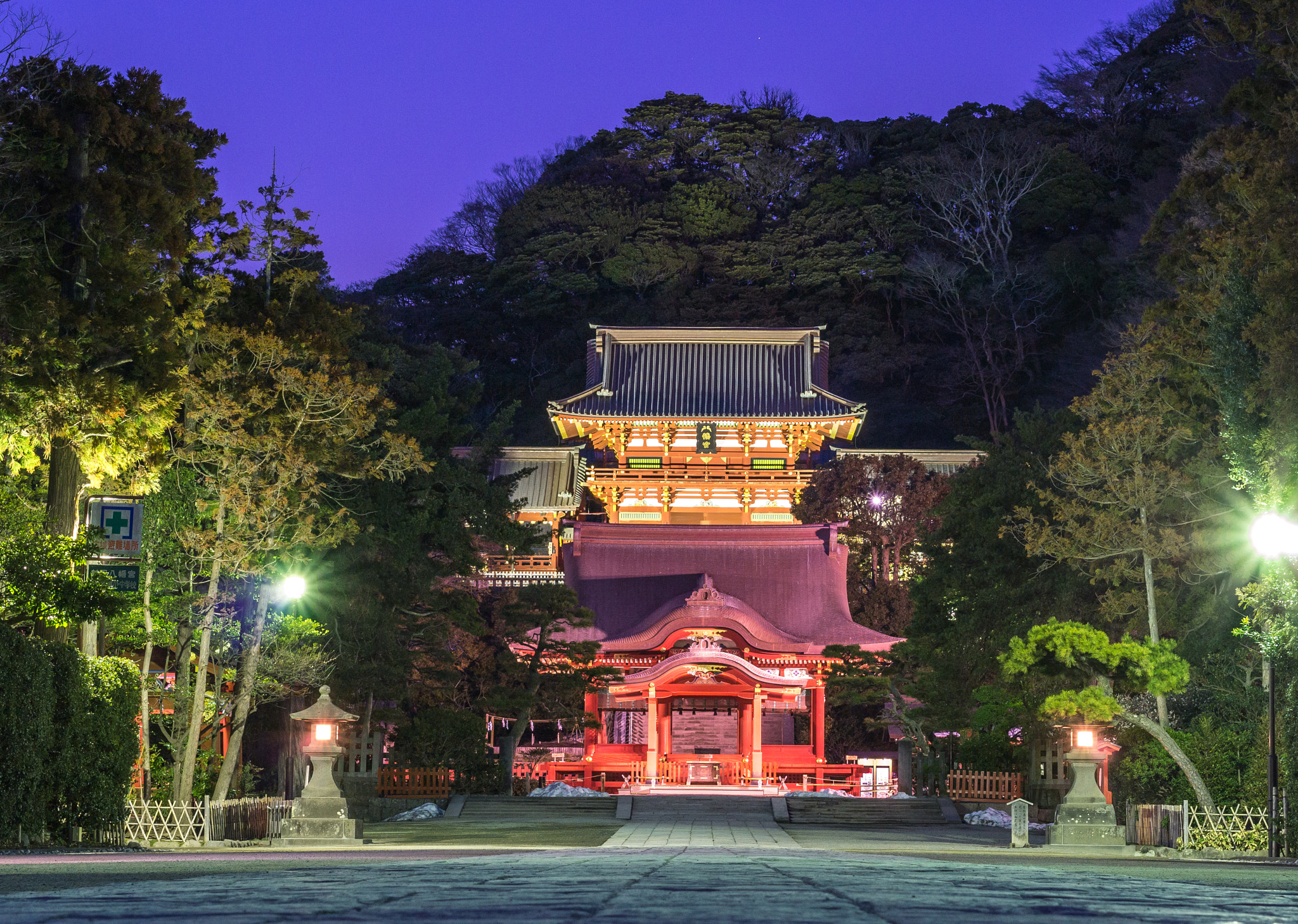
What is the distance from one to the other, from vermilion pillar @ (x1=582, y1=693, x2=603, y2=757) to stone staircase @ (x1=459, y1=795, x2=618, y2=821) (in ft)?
11.8

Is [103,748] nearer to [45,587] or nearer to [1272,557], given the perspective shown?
[45,587]

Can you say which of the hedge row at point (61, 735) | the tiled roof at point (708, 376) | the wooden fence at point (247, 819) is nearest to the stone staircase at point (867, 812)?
the wooden fence at point (247, 819)

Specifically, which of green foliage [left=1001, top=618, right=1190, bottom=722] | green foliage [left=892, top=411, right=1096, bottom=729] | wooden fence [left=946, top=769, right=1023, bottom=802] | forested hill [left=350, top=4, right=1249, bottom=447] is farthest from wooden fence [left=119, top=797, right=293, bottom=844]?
forested hill [left=350, top=4, right=1249, bottom=447]

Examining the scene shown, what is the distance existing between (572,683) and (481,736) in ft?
7.29

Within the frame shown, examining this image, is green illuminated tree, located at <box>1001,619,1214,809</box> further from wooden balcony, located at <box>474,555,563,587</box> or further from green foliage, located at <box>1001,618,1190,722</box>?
wooden balcony, located at <box>474,555,563,587</box>

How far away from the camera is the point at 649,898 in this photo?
505 centimetres

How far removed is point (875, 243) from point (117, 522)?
48.2m

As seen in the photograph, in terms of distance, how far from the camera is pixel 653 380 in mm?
43531

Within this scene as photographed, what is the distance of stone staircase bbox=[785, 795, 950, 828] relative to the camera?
76.7 feet

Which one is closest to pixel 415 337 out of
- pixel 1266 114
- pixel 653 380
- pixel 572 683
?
pixel 653 380

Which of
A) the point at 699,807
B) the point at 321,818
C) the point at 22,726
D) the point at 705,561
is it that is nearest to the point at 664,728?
the point at 699,807

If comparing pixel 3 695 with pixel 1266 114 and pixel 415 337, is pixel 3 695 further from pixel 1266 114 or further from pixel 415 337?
pixel 415 337

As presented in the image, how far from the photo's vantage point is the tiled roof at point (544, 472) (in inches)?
1966

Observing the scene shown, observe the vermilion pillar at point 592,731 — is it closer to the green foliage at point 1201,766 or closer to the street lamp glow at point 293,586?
the street lamp glow at point 293,586
